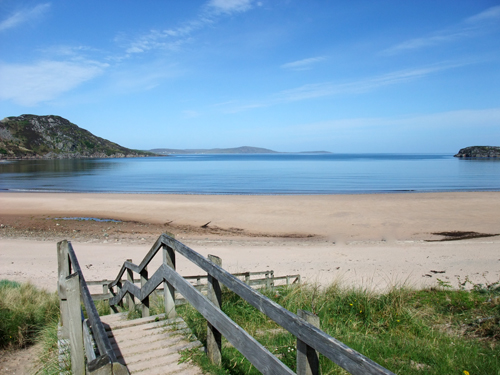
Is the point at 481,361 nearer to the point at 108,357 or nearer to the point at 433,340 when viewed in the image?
the point at 433,340

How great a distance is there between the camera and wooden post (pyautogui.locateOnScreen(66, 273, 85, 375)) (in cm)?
306

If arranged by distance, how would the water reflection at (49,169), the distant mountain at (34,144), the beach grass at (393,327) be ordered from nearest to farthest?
the beach grass at (393,327)
the water reflection at (49,169)
the distant mountain at (34,144)

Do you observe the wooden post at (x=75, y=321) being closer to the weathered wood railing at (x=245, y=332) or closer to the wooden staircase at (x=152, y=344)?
the wooden staircase at (x=152, y=344)

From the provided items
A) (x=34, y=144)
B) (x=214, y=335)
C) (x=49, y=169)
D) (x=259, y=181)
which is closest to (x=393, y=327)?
(x=214, y=335)

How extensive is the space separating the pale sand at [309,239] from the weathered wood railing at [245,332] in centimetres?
443

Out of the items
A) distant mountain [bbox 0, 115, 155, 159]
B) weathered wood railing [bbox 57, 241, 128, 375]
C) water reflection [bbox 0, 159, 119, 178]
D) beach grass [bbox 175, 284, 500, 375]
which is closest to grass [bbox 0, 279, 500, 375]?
beach grass [bbox 175, 284, 500, 375]

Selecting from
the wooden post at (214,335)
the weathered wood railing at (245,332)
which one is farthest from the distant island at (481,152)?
the wooden post at (214,335)

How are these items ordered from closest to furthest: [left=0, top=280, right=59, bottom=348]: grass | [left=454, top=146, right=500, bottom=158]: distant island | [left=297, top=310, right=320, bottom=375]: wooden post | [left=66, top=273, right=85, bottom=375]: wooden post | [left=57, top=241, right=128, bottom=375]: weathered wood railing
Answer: [left=57, top=241, right=128, bottom=375]: weathered wood railing, [left=297, top=310, right=320, bottom=375]: wooden post, [left=66, top=273, right=85, bottom=375]: wooden post, [left=0, top=280, right=59, bottom=348]: grass, [left=454, top=146, right=500, bottom=158]: distant island

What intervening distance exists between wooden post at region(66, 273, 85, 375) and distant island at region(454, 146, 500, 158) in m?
173

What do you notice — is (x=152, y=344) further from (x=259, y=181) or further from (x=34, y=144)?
(x=34, y=144)

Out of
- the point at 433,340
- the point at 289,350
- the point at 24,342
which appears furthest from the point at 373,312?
the point at 24,342

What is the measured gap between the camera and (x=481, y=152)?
153 m

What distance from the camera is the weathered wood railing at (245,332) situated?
7.34 feet

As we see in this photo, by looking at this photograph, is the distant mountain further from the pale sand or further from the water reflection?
the pale sand
